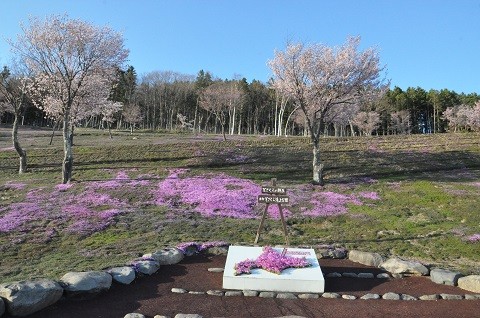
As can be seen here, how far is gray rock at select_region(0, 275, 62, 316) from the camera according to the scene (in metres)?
8.76

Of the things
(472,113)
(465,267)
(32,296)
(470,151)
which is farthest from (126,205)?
(472,113)

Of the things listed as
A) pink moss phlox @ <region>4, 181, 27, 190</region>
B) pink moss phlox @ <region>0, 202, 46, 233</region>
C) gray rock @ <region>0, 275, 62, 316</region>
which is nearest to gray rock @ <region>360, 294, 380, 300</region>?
gray rock @ <region>0, 275, 62, 316</region>

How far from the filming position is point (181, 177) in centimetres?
3114

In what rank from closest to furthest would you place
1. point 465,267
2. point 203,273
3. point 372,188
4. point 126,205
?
1. point 203,273
2. point 465,267
3. point 126,205
4. point 372,188

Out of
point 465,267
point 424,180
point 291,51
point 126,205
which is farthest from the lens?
point 291,51

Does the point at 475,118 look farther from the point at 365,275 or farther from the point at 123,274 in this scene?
the point at 123,274

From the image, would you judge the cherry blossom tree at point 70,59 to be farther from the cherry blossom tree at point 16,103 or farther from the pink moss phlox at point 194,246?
the pink moss phlox at point 194,246

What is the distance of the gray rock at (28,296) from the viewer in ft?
28.7

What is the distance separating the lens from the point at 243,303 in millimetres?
10391

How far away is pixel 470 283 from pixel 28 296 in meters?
11.4

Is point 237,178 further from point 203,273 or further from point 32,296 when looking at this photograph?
point 32,296

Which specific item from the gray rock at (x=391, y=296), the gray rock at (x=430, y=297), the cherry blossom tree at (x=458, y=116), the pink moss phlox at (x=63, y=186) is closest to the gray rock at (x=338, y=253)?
the gray rock at (x=391, y=296)

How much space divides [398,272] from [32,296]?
410 inches

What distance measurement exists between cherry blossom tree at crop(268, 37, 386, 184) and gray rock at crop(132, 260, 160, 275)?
19.2m
